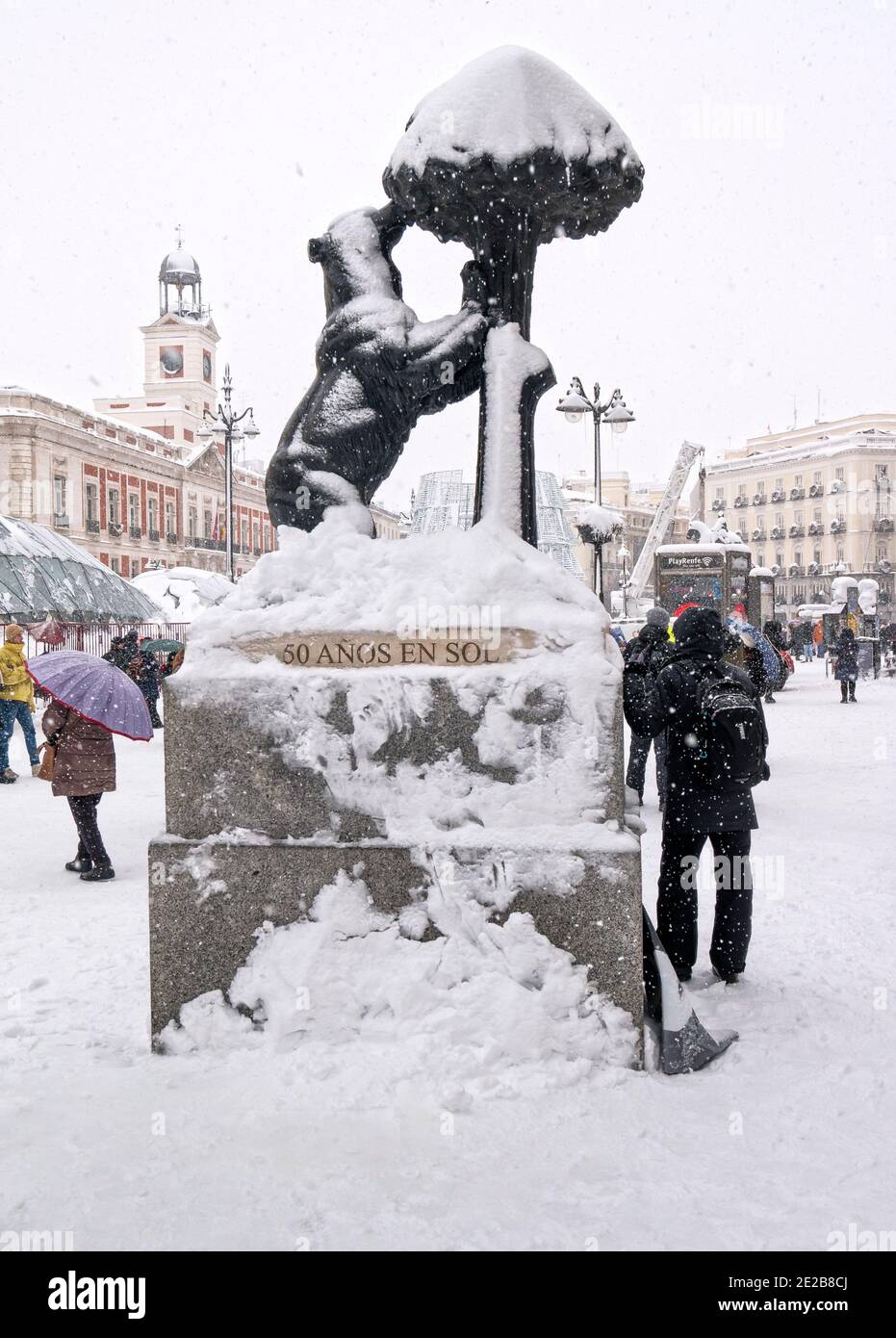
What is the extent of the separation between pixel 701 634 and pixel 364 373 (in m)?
1.85

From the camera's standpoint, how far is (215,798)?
10.9 ft

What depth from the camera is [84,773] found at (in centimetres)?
638

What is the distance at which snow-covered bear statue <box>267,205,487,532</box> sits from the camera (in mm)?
3793

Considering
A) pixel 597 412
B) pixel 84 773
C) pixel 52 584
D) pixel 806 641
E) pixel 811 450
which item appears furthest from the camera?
pixel 811 450

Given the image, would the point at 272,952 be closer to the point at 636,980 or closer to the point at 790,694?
the point at 636,980

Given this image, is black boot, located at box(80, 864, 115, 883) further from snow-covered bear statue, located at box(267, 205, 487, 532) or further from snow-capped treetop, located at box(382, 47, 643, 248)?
snow-capped treetop, located at box(382, 47, 643, 248)

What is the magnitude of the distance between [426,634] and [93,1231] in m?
1.90

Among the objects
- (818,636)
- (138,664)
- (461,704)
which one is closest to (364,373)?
(461,704)

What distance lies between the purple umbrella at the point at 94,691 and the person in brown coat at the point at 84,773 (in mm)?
155

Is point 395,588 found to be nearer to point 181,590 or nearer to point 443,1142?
point 443,1142

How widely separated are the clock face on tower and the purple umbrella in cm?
6576

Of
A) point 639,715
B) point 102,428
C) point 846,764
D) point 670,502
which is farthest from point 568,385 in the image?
point 102,428

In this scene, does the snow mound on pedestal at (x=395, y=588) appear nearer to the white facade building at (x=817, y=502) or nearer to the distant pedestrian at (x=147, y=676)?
the distant pedestrian at (x=147, y=676)

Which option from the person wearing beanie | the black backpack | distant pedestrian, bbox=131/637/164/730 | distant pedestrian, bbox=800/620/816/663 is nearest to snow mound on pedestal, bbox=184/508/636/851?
the black backpack
